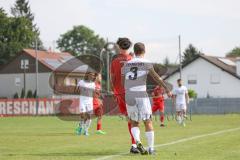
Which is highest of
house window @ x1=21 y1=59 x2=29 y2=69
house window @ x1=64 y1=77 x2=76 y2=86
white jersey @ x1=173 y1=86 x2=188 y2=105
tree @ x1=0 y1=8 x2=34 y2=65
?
tree @ x1=0 y1=8 x2=34 y2=65

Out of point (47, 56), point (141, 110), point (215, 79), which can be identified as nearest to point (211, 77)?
point (215, 79)

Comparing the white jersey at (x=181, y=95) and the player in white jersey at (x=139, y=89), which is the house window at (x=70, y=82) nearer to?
the white jersey at (x=181, y=95)

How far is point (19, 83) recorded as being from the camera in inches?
3915

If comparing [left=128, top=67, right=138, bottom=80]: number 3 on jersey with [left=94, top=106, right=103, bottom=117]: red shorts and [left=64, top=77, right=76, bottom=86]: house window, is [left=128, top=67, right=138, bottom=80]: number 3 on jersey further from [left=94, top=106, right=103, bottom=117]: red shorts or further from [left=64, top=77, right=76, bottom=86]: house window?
[left=64, top=77, right=76, bottom=86]: house window

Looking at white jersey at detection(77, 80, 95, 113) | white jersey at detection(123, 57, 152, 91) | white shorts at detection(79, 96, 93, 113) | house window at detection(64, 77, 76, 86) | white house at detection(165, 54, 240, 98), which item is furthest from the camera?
white house at detection(165, 54, 240, 98)

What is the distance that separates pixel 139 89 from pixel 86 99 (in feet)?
31.7

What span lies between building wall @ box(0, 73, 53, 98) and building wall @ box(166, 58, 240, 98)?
23.6 m

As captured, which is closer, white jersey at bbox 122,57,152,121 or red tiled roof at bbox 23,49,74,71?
A: white jersey at bbox 122,57,152,121

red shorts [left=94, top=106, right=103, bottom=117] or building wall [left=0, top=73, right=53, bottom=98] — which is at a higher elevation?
building wall [left=0, top=73, right=53, bottom=98]

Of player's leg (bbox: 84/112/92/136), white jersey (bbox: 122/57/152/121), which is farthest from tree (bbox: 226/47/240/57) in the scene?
white jersey (bbox: 122/57/152/121)

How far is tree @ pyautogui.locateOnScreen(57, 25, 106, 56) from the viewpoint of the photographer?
444 feet

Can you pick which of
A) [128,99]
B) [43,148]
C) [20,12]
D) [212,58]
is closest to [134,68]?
[128,99]

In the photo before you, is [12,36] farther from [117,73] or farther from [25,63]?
[117,73]

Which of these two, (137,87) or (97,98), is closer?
(137,87)
